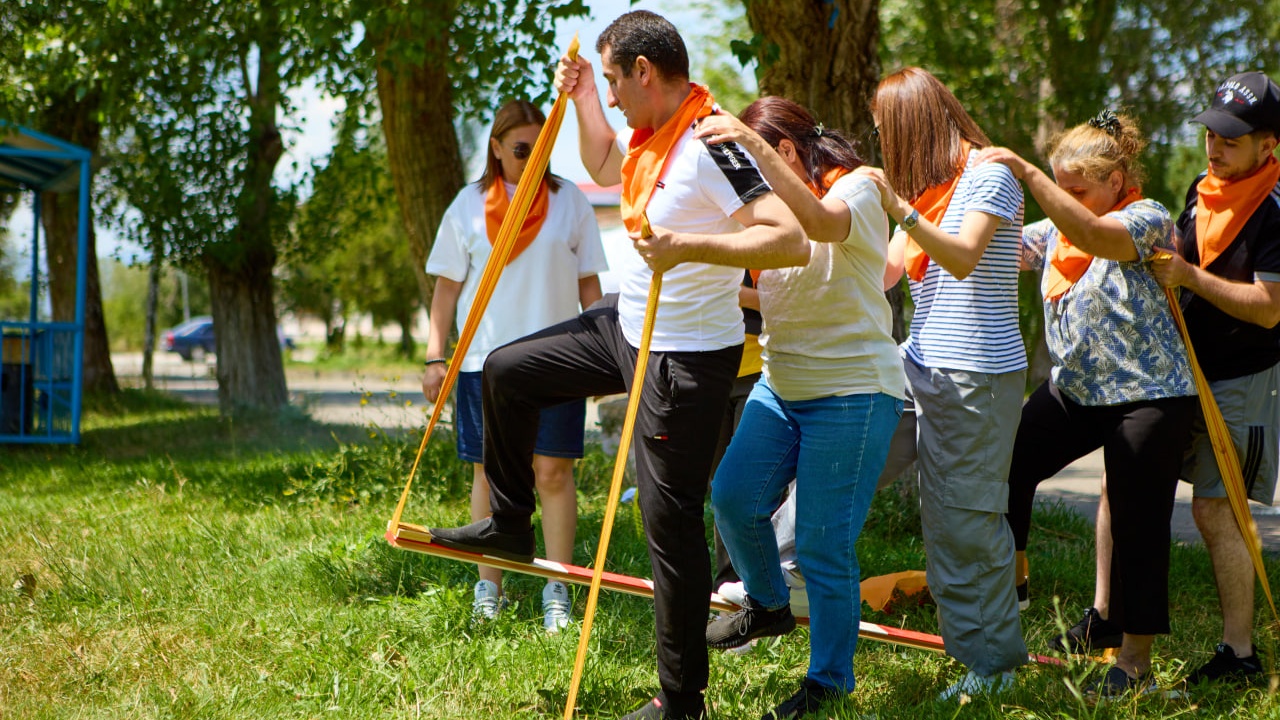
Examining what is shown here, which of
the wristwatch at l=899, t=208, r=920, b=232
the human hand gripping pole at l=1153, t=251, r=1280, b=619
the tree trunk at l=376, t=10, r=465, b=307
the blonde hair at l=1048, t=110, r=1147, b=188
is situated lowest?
the human hand gripping pole at l=1153, t=251, r=1280, b=619

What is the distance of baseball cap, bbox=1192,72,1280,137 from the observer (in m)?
3.32

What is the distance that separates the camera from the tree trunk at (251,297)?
13242 mm

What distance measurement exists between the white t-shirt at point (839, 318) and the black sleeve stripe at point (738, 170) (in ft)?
0.92

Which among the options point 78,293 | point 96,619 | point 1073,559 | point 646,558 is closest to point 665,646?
point 646,558

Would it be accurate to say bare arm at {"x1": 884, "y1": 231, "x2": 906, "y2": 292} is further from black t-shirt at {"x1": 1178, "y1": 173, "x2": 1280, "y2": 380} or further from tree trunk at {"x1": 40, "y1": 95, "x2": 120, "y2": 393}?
tree trunk at {"x1": 40, "y1": 95, "x2": 120, "y2": 393}

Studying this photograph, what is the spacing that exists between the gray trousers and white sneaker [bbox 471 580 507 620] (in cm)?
162

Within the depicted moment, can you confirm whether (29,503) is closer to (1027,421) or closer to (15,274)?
(1027,421)

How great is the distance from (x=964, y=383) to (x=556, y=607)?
1.72 metres

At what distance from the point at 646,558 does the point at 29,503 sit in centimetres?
393

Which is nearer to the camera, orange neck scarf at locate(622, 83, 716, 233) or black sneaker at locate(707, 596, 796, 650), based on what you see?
orange neck scarf at locate(622, 83, 716, 233)

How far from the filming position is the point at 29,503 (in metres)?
6.48

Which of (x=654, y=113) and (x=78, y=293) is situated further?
(x=78, y=293)

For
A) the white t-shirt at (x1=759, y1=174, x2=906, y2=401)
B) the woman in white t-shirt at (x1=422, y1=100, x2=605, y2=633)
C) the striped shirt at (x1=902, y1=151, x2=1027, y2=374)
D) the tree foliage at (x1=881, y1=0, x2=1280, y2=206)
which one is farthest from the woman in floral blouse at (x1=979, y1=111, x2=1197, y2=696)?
the tree foliage at (x1=881, y1=0, x2=1280, y2=206)

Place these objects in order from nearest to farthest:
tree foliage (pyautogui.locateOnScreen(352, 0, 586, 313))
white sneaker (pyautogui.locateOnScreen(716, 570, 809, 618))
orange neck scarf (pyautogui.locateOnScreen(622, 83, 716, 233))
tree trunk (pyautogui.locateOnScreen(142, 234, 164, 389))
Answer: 1. orange neck scarf (pyautogui.locateOnScreen(622, 83, 716, 233))
2. white sneaker (pyautogui.locateOnScreen(716, 570, 809, 618))
3. tree foliage (pyautogui.locateOnScreen(352, 0, 586, 313))
4. tree trunk (pyautogui.locateOnScreen(142, 234, 164, 389))
